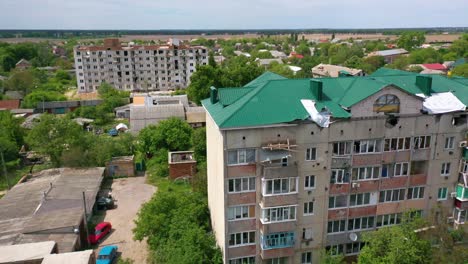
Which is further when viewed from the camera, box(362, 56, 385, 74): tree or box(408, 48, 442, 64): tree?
box(408, 48, 442, 64): tree

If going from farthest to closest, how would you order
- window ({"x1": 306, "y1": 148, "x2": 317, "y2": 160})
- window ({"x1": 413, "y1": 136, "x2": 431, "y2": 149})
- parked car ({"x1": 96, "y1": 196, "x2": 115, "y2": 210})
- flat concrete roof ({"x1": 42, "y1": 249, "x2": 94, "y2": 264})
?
1. parked car ({"x1": 96, "y1": 196, "x2": 115, "y2": 210})
2. window ({"x1": 413, "y1": 136, "x2": 431, "y2": 149})
3. window ({"x1": 306, "y1": 148, "x2": 317, "y2": 160})
4. flat concrete roof ({"x1": 42, "y1": 249, "x2": 94, "y2": 264})

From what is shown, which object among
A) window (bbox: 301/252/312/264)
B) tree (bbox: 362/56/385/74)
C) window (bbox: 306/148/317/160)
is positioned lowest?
window (bbox: 301/252/312/264)

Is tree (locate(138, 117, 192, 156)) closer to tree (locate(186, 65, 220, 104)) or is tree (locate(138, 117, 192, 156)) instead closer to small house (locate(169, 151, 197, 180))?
small house (locate(169, 151, 197, 180))

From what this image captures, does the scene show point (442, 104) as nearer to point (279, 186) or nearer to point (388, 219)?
point (388, 219)

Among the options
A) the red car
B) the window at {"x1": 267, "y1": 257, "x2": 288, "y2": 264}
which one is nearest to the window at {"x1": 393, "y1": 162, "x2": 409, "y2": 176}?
the window at {"x1": 267, "y1": 257, "x2": 288, "y2": 264}

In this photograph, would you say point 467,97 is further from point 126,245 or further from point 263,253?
point 126,245

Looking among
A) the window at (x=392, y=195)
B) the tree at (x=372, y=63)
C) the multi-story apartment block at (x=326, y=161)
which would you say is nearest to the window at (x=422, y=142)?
the multi-story apartment block at (x=326, y=161)

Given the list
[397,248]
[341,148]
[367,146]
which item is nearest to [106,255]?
[341,148]
